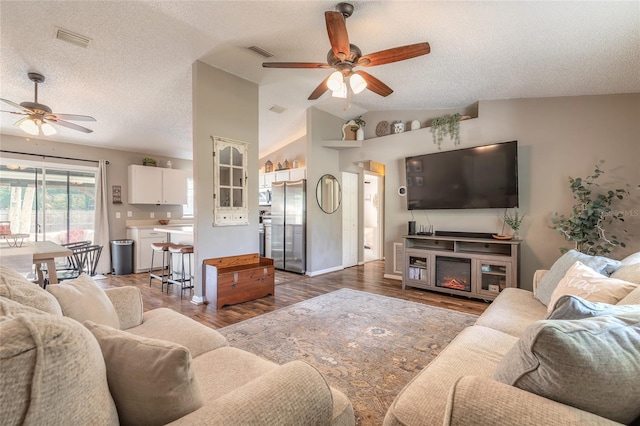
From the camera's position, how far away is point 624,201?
A: 334cm

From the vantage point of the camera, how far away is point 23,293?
3.20ft

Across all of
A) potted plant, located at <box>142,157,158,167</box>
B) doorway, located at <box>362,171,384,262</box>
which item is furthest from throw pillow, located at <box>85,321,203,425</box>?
doorway, located at <box>362,171,384,262</box>

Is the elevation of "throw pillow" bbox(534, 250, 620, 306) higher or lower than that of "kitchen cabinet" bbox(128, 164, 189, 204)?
lower

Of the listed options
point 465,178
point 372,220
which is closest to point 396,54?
point 465,178

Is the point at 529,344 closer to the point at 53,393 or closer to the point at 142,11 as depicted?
the point at 53,393

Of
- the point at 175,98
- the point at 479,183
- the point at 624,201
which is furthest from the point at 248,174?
the point at 624,201

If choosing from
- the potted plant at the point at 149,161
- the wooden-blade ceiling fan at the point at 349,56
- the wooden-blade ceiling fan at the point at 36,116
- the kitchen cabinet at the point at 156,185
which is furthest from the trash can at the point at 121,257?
the wooden-blade ceiling fan at the point at 349,56

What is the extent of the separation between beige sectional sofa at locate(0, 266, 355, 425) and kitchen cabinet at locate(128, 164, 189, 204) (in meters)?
5.41

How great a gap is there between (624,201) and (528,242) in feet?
3.41

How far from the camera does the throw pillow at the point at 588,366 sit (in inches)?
29.0

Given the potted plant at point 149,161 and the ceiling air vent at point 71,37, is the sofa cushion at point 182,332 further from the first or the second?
the potted plant at point 149,161

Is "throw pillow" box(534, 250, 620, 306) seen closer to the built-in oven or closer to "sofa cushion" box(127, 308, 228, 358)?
"sofa cushion" box(127, 308, 228, 358)

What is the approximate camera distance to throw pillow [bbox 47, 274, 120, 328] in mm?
1403

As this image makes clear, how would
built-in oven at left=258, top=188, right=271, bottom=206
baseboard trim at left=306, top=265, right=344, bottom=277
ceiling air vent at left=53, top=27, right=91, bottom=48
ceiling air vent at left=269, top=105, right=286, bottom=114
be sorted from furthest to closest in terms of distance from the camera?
built-in oven at left=258, top=188, right=271, bottom=206 → baseboard trim at left=306, top=265, right=344, bottom=277 → ceiling air vent at left=269, top=105, right=286, bottom=114 → ceiling air vent at left=53, top=27, right=91, bottom=48
